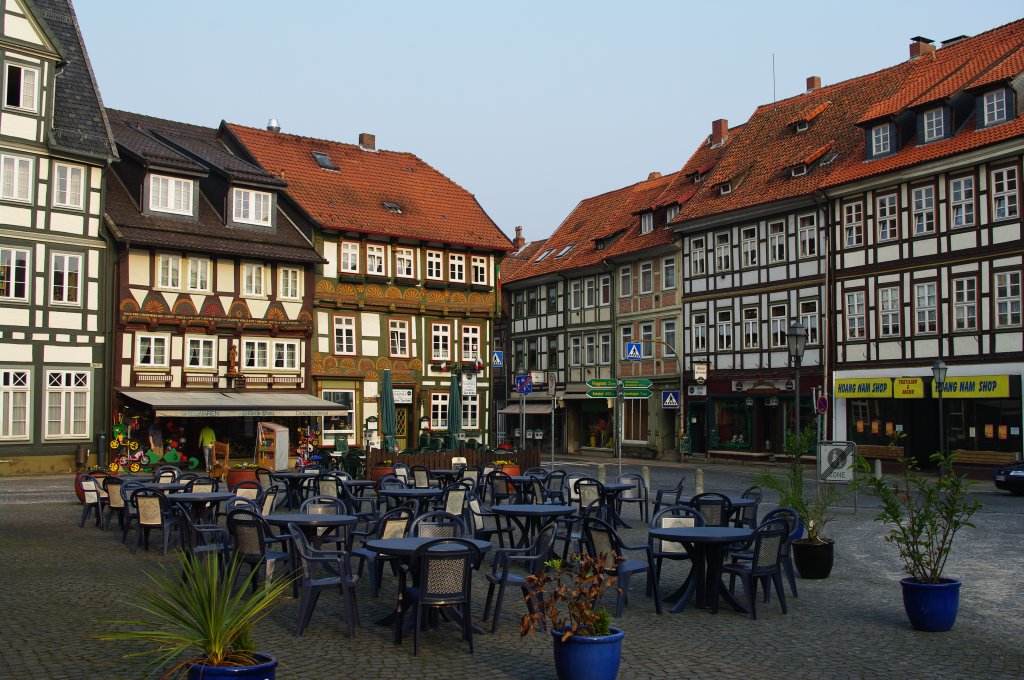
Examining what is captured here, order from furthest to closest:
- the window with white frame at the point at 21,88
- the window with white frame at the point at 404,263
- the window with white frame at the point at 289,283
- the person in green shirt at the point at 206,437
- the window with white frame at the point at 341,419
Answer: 1. the window with white frame at the point at 404,263
2. the window with white frame at the point at 341,419
3. the window with white frame at the point at 289,283
4. the person in green shirt at the point at 206,437
5. the window with white frame at the point at 21,88

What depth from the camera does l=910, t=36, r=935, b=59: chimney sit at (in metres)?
40.3

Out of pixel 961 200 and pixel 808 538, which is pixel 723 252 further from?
pixel 808 538

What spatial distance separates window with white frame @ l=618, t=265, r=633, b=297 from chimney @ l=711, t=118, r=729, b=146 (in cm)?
757

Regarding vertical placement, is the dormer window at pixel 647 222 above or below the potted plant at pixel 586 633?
above

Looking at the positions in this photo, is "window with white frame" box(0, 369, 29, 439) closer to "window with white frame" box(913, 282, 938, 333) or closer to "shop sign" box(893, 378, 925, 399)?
"shop sign" box(893, 378, 925, 399)

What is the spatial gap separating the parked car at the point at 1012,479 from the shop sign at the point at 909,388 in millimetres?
6386

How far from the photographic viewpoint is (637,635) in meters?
9.73

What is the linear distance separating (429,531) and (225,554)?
115 inches

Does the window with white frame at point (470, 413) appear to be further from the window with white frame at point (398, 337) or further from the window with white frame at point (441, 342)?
the window with white frame at point (398, 337)

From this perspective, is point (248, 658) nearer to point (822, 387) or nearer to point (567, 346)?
point (822, 387)

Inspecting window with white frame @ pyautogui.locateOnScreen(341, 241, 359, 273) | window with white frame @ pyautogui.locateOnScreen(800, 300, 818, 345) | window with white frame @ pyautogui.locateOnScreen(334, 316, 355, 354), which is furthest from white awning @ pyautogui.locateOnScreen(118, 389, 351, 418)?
window with white frame @ pyautogui.locateOnScreen(800, 300, 818, 345)

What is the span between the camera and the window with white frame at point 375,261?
Result: 41.9 meters

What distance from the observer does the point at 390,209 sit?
144 feet

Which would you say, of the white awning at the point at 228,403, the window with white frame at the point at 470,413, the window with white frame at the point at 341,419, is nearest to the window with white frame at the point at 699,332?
the window with white frame at the point at 470,413
